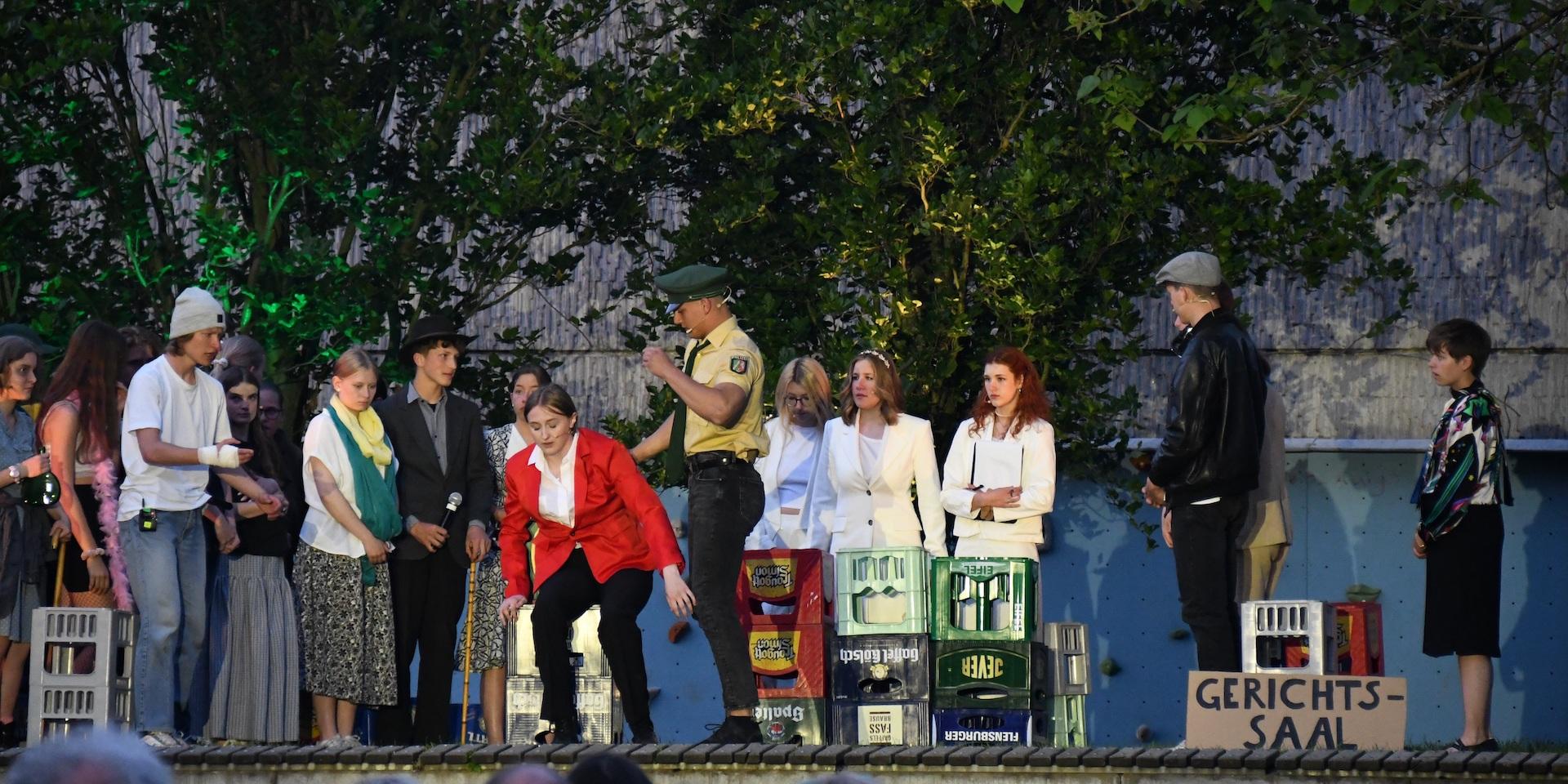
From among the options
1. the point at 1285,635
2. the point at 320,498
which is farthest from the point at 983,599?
the point at 320,498

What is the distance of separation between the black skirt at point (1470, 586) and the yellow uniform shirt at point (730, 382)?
282 cm

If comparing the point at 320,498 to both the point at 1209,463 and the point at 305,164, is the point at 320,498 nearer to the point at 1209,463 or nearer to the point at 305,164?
the point at 305,164

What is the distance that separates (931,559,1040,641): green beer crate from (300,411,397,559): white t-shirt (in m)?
2.49

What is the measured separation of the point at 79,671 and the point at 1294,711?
470 centimetres

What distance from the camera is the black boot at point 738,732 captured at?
26.9 ft

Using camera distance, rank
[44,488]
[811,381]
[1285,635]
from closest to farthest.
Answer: [1285,635] → [44,488] → [811,381]

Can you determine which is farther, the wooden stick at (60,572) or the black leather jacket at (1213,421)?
the wooden stick at (60,572)

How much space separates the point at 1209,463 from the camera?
825 cm

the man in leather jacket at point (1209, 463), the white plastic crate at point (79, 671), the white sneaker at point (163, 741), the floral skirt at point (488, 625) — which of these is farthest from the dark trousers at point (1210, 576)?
the white plastic crate at point (79, 671)

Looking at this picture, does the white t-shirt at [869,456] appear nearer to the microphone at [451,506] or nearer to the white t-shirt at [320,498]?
the microphone at [451,506]

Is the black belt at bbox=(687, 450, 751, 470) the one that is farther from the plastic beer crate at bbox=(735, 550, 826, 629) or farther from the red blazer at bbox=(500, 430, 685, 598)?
the plastic beer crate at bbox=(735, 550, 826, 629)

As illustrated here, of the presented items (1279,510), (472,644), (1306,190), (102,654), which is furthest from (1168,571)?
(102,654)

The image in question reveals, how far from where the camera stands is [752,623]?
29.4 feet

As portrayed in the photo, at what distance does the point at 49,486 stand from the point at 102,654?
804mm
